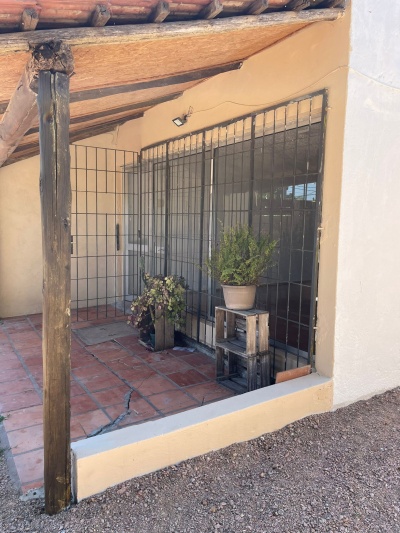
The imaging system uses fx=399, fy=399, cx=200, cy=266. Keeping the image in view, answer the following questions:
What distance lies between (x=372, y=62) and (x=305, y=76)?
46 cm

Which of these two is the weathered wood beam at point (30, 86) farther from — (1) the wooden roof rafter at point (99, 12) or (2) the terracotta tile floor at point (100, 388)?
(2) the terracotta tile floor at point (100, 388)

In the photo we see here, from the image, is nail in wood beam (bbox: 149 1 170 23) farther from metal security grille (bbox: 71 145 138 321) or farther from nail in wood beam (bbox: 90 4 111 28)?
metal security grille (bbox: 71 145 138 321)

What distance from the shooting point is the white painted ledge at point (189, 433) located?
2.08 meters

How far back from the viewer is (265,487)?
2.21 m

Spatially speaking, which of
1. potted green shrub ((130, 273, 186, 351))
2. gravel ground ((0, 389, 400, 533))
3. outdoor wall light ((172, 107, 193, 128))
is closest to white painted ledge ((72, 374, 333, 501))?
gravel ground ((0, 389, 400, 533))

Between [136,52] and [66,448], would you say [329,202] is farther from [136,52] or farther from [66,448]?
[66,448]

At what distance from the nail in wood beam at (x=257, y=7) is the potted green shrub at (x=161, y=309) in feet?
8.55

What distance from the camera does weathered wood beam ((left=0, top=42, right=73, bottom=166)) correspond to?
175 centimetres

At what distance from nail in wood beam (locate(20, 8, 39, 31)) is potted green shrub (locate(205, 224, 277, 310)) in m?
2.00

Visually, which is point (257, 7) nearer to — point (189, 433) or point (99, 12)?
point (99, 12)

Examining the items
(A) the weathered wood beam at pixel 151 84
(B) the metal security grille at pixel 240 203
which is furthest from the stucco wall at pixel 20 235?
(A) the weathered wood beam at pixel 151 84

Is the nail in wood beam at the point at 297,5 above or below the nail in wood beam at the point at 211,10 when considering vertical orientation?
above

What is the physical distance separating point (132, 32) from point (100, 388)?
8.89 feet

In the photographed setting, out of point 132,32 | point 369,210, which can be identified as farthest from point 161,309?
point 132,32
